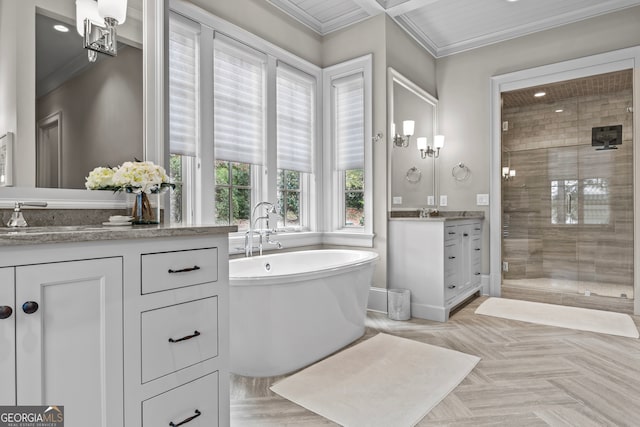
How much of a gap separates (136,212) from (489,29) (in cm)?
418

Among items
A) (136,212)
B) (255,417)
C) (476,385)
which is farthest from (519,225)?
(136,212)

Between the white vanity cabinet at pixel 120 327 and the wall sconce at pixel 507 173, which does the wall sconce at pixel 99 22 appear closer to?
the white vanity cabinet at pixel 120 327

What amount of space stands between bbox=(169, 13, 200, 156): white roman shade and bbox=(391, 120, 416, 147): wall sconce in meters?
→ 1.95

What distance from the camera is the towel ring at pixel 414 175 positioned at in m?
4.01

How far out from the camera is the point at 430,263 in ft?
10.7

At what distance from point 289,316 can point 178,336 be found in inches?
38.3

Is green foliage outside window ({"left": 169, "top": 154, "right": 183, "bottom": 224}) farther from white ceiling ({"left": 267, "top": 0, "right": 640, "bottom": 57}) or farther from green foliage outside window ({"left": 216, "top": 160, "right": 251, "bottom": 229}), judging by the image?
white ceiling ({"left": 267, "top": 0, "right": 640, "bottom": 57})

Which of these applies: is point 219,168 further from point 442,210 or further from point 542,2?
point 542,2

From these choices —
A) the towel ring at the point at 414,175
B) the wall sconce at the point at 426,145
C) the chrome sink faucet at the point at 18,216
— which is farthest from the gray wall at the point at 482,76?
the chrome sink faucet at the point at 18,216

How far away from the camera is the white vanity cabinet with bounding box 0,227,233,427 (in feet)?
3.11

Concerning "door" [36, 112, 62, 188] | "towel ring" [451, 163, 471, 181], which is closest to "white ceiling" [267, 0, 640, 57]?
"towel ring" [451, 163, 471, 181]

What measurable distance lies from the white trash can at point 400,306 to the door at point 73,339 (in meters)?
2.55

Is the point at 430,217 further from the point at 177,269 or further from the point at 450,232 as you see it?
the point at 177,269

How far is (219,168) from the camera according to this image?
9.65 feet
